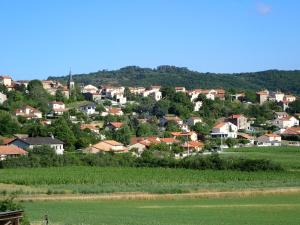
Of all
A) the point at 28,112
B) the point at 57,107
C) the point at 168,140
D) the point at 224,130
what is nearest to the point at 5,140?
the point at 28,112

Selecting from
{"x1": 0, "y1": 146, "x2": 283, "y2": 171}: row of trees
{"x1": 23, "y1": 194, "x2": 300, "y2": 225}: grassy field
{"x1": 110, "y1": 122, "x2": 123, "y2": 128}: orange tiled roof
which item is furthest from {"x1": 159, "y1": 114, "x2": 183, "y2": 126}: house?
{"x1": 23, "y1": 194, "x2": 300, "y2": 225}: grassy field

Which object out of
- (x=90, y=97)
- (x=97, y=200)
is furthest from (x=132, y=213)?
(x=90, y=97)

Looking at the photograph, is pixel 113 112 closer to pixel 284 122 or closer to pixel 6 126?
pixel 284 122

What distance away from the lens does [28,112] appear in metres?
93.2

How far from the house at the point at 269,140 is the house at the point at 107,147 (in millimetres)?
26690

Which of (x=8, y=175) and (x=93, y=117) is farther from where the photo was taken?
(x=93, y=117)

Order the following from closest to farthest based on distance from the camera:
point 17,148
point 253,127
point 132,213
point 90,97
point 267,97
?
point 132,213
point 17,148
point 253,127
point 90,97
point 267,97

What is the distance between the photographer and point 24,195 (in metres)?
38.2

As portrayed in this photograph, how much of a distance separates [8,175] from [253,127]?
7263 cm

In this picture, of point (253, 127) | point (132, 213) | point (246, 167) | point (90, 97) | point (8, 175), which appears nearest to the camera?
point (132, 213)

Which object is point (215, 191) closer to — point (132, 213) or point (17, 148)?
point (132, 213)

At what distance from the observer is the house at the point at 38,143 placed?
2697 inches

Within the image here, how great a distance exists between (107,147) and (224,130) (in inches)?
1247

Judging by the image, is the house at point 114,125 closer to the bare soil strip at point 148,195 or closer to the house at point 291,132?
the house at point 291,132
